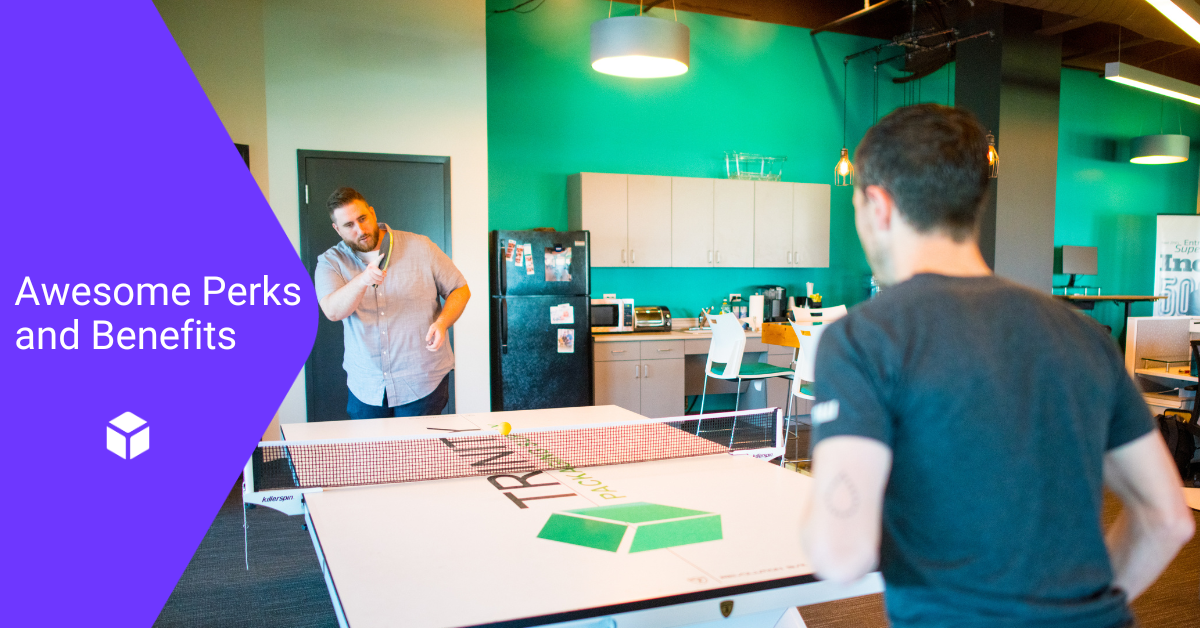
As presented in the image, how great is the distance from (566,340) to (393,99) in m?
2.19

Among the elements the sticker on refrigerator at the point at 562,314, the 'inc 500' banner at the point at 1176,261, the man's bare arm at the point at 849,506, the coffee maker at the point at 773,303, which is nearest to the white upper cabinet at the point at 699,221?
the coffee maker at the point at 773,303

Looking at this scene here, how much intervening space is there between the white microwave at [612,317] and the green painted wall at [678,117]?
0.91 ft

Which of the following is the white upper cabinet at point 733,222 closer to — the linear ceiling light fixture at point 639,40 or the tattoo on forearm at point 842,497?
the linear ceiling light fixture at point 639,40

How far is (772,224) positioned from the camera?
7.42 meters

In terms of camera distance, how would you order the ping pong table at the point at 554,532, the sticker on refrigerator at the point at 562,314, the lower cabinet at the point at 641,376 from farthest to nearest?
the lower cabinet at the point at 641,376 → the sticker on refrigerator at the point at 562,314 → the ping pong table at the point at 554,532

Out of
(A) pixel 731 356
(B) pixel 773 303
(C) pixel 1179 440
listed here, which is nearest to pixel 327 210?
(A) pixel 731 356

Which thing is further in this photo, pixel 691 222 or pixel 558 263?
pixel 691 222

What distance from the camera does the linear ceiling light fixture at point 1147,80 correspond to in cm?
567

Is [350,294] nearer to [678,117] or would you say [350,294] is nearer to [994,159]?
[678,117]

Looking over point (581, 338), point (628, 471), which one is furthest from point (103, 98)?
point (581, 338)

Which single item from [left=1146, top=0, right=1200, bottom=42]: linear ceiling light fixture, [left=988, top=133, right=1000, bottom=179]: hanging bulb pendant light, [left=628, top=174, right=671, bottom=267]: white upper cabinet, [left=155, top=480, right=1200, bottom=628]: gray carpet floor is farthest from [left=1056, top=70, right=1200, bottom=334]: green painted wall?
[left=155, top=480, right=1200, bottom=628]: gray carpet floor

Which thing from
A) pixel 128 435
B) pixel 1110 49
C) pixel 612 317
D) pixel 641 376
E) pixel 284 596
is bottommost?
pixel 284 596

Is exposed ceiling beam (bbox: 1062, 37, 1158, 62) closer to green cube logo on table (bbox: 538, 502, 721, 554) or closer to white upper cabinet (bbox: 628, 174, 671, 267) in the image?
white upper cabinet (bbox: 628, 174, 671, 267)

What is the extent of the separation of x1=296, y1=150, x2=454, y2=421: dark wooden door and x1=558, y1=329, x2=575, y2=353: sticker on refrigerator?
922 mm
